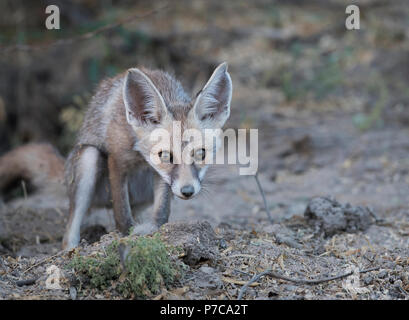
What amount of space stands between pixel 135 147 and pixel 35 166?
1.98 m

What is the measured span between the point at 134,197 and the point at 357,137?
14.3 feet

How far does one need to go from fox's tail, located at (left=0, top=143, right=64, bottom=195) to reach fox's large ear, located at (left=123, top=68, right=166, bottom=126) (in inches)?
71.6

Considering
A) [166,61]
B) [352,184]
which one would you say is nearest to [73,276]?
[352,184]

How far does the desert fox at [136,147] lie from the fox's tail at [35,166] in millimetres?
653

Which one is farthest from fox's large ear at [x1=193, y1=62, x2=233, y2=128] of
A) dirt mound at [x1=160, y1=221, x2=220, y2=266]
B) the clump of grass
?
the clump of grass

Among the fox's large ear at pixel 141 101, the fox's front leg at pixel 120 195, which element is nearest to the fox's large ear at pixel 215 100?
the fox's large ear at pixel 141 101

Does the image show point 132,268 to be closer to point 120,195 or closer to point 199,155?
point 199,155

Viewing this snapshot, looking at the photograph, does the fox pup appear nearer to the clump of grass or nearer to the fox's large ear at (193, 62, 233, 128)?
the fox's large ear at (193, 62, 233, 128)

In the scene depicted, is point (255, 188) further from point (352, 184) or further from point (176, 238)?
point (176, 238)

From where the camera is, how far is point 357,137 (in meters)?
8.62

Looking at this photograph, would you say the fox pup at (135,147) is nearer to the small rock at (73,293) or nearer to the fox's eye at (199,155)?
the fox's eye at (199,155)

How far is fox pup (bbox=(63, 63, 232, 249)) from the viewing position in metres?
4.52
